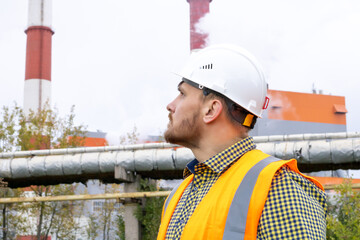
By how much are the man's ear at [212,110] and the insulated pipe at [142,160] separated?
9207mm

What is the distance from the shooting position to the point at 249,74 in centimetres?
228

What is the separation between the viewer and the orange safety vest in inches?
67.7

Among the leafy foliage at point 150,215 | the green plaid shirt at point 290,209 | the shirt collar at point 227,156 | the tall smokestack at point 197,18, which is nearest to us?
the green plaid shirt at point 290,209

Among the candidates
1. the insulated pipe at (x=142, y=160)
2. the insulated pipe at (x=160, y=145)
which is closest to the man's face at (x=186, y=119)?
the insulated pipe at (x=142, y=160)

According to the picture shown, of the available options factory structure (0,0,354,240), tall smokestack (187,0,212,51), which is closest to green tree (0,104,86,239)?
factory structure (0,0,354,240)

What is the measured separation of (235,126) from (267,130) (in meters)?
39.7

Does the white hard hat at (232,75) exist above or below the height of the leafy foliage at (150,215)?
above

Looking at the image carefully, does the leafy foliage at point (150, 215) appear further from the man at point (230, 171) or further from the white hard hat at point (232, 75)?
the white hard hat at point (232, 75)

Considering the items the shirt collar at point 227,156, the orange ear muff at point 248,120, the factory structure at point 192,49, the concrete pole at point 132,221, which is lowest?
the concrete pole at point 132,221

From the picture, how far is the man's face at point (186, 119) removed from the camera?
2168 millimetres

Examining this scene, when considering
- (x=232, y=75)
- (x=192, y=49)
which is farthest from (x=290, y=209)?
(x=192, y=49)

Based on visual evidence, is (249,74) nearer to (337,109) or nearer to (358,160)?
(358,160)

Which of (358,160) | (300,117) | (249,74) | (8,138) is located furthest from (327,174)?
(249,74)

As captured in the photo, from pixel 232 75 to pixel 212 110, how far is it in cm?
22
